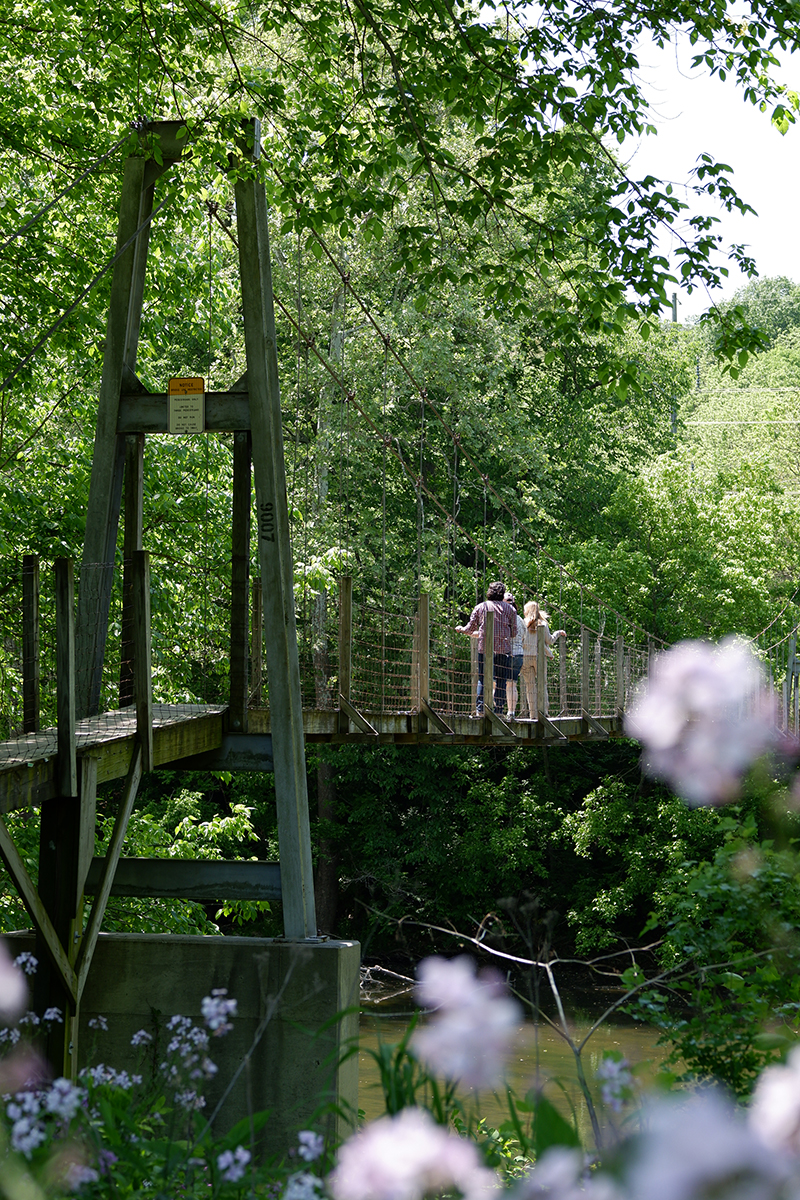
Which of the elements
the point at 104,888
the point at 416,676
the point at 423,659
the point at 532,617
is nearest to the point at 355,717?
the point at 416,676

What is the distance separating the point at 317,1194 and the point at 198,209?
754 cm

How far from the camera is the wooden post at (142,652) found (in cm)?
410

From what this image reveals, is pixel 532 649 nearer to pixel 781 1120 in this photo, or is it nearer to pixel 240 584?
pixel 240 584

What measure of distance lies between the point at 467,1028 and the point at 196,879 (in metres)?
3.80

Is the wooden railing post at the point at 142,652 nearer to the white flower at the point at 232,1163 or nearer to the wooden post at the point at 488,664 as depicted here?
the white flower at the point at 232,1163

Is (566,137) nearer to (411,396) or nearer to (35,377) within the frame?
(35,377)

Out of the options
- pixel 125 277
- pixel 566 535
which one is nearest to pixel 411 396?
pixel 566 535

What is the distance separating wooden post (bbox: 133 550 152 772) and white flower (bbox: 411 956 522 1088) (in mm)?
3081

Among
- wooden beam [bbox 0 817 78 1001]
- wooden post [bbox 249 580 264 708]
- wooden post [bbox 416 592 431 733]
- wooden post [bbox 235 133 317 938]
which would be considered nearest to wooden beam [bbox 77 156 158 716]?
wooden post [bbox 235 133 317 938]

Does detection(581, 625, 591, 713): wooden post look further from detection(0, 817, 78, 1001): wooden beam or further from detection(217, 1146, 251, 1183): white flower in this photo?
detection(217, 1146, 251, 1183): white flower

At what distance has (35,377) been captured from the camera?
7871mm

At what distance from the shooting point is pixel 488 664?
25.7ft

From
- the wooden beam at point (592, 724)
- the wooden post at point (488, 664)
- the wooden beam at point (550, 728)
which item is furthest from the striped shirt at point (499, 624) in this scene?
the wooden beam at point (592, 724)

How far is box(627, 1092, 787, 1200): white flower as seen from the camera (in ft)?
2.16
